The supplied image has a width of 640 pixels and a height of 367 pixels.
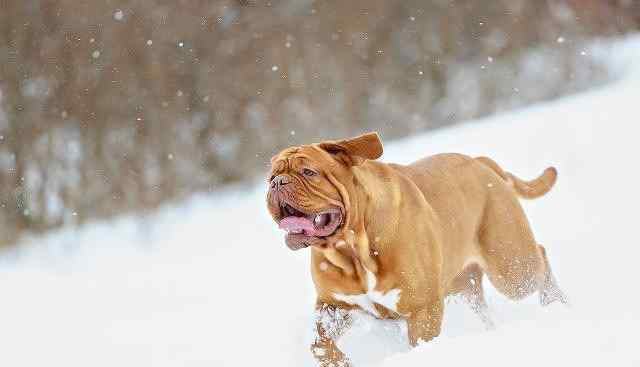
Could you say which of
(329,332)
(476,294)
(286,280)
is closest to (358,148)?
(329,332)

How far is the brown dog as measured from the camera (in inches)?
124

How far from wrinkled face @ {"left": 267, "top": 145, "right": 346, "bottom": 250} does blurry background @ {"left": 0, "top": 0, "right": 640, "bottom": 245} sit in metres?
5.24

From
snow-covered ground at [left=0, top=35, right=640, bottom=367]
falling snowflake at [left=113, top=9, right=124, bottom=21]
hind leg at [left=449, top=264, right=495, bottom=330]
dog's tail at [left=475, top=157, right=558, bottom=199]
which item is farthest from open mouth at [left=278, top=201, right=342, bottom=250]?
falling snowflake at [left=113, top=9, right=124, bottom=21]

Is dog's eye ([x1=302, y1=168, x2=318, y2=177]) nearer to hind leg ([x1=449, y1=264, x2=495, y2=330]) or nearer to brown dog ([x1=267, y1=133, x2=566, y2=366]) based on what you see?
brown dog ([x1=267, y1=133, x2=566, y2=366])

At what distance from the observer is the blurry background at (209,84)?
7934 mm

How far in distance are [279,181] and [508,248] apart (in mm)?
1405

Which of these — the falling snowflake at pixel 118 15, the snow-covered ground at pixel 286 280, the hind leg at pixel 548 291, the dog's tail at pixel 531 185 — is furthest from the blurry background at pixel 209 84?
the hind leg at pixel 548 291

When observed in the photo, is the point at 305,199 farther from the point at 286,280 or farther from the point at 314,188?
the point at 286,280

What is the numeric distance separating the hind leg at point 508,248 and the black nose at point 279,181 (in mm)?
1263

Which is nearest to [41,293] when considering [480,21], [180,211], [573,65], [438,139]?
[180,211]

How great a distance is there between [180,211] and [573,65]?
489cm

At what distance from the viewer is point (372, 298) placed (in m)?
3.32

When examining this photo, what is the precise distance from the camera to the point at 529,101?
9898 mm

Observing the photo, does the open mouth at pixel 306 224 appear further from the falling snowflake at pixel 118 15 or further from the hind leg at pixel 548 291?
the falling snowflake at pixel 118 15
